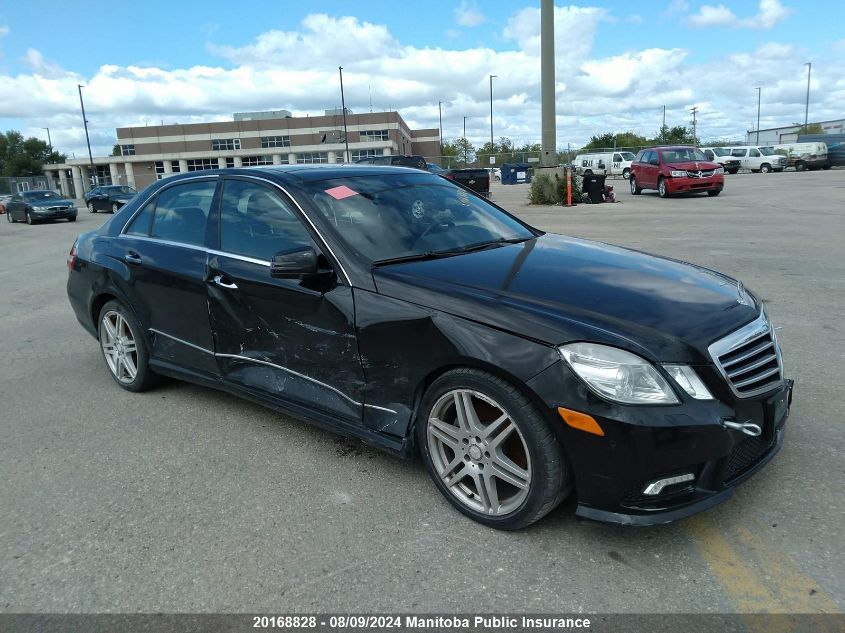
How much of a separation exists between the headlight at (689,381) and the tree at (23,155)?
134m

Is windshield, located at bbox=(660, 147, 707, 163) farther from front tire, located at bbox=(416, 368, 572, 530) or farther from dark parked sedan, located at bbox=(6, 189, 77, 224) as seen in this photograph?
dark parked sedan, located at bbox=(6, 189, 77, 224)

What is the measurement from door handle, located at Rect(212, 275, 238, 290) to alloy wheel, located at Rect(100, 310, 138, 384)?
47.6 inches

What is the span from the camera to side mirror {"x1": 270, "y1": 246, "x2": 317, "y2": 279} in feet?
10.8

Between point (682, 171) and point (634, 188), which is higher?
point (682, 171)

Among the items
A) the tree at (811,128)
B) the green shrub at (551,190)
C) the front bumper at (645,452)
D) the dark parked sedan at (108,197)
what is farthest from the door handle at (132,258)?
the tree at (811,128)

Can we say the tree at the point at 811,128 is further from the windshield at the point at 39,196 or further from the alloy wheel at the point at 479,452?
the alloy wheel at the point at 479,452

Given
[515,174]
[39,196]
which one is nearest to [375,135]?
[515,174]

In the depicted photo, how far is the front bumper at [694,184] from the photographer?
2239 cm

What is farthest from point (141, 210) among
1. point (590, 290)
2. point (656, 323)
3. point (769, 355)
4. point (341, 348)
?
point (769, 355)

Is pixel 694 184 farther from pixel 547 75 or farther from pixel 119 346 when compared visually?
pixel 119 346

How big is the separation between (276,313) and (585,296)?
1.65 metres

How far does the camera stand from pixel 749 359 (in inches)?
→ 113

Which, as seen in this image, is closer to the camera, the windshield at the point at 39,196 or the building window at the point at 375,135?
the windshield at the point at 39,196

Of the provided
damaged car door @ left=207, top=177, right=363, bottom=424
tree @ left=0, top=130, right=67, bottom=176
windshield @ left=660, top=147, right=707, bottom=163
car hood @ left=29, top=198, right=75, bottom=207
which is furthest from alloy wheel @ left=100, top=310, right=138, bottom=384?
tree @ left=0, top=130, right=67, bottom=176
